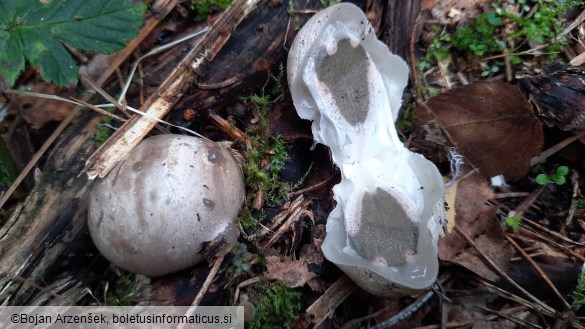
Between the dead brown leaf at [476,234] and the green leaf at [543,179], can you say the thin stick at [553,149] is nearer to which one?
the green leaf at [543,179]

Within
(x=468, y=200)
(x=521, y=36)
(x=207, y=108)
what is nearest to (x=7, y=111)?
(x=207, y=108)

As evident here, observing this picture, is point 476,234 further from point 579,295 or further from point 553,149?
point 553,149

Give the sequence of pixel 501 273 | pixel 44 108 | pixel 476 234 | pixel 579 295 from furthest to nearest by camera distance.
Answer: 1. pixel 44 108
2. pixel 476 234
3. pixel 501 273
4. pixel 579 295

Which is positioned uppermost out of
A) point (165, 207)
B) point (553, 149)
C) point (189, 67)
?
point (189, 67)

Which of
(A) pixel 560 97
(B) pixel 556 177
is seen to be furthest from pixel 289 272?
(A) pixel 560 97

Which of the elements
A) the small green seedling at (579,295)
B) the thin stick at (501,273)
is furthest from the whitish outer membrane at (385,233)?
the small green seedling at (579,295)
